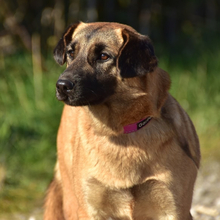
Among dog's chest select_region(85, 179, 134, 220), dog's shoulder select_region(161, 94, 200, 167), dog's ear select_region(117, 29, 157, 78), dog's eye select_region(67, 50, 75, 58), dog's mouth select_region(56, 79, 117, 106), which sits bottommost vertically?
dog's chest select_region(85, 179, 134, 220)

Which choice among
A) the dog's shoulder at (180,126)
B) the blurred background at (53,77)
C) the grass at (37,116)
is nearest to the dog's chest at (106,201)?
the dog's shoulder at (180,126)

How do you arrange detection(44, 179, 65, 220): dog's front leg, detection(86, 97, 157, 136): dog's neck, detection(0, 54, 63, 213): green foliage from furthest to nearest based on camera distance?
detection(0, 54, 63, 213): green foliage → detection(44, 179, 65, 220): dog's front leg → detection(86, 97, 157, 136): dog's neck

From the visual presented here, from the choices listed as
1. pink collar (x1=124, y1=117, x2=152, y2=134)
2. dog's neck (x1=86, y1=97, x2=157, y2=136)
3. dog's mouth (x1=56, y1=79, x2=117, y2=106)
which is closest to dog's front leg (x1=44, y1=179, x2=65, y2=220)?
dog's neck (x1=86, y1=97, x2=157, y2=136)

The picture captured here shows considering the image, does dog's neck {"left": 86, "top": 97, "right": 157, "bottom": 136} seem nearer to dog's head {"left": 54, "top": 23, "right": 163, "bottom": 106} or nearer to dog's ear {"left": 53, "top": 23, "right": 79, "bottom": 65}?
dog's head {"left": 54, "top": 23, "right": 163, "bottom": 106}

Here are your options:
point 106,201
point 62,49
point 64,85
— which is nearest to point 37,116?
point 62,49

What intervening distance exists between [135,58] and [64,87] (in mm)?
501

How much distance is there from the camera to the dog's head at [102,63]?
10.6 ft

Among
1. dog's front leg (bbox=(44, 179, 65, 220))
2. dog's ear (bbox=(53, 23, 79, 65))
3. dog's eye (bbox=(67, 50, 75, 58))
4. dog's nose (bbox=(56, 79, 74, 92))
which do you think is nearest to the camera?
dog's nose (bbox=(56, 79, 74, 92))

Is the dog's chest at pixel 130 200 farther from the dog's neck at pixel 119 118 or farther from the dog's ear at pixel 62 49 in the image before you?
the dog's ear at pixel 62 49

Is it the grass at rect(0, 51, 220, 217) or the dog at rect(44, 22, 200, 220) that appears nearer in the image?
the dog at rect(44, 22, 200, 220)

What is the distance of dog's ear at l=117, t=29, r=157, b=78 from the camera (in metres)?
3.22

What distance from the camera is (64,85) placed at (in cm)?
320

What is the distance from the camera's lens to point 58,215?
13.7 ft

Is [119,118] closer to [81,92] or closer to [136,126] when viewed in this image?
[136,126]
